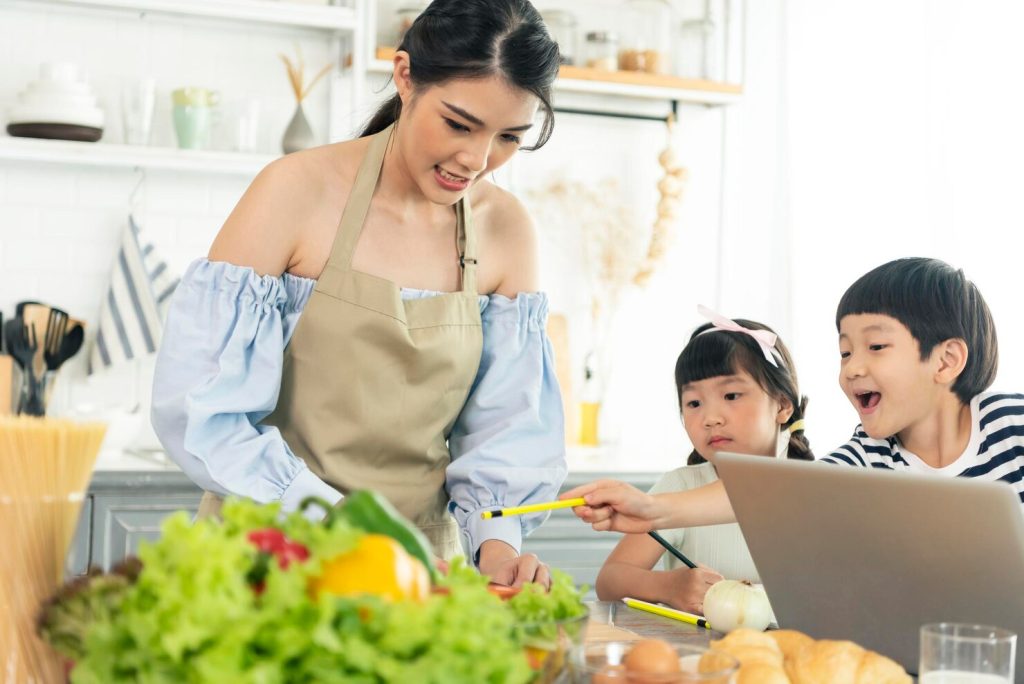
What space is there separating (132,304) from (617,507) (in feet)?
7.53

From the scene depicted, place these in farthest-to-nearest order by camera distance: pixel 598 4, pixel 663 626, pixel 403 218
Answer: pixel 598 4, pixel 403 218, pixel 663 626

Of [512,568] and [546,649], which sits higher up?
[546,649]

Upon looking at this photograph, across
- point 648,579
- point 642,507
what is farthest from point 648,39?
point 642,507

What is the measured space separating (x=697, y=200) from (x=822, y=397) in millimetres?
867

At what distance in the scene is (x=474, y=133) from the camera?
1.61 meters

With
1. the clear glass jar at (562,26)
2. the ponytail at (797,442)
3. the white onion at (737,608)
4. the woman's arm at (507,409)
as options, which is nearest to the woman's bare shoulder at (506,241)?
the woman's arm at (507,409)

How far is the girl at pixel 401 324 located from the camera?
1.57 m

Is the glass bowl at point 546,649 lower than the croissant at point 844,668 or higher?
higher

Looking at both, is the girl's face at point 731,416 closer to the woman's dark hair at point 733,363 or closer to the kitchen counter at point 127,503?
the woman's dark hair at point 733,363

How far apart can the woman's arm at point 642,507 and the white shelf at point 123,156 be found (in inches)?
81.8

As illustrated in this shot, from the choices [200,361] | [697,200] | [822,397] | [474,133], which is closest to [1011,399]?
[474,133]

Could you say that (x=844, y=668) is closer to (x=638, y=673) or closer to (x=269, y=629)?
(x=638, y=673)

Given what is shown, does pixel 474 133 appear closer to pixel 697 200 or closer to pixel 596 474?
pixel 596 474

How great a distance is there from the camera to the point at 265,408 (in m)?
1.61
